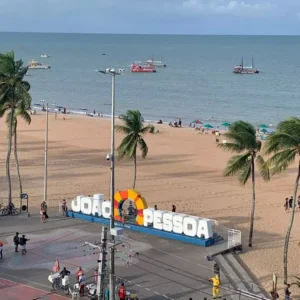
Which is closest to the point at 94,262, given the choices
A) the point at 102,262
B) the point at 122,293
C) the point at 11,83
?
the point at 122,293

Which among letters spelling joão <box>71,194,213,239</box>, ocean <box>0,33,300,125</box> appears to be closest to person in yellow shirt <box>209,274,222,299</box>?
letters spelling joão <box>71,194,213,239</box>

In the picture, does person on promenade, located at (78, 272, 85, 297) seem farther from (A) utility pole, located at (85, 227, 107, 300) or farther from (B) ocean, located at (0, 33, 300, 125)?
(B) ocean, located at (0, 33, 300, 125)

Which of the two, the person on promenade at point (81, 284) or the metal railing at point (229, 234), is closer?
the person on promenade at point (81, 284)

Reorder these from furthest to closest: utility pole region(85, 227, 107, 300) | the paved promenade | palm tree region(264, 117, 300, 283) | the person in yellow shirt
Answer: palm tree region(264, 117, 300, 283) → the paved promenade → the person in yellow shirt → utility pole region(85, 227, 107, 300)

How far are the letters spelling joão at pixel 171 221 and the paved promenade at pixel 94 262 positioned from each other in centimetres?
80

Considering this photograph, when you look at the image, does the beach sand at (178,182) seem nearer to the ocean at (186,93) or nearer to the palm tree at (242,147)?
the palm tree at (242,147)

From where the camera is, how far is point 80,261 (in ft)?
95.4

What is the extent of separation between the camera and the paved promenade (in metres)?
25.6

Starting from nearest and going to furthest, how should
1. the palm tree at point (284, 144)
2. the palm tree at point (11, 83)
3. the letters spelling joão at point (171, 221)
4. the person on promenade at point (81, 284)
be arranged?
the person on promenade at point (81, 284)
the palm tree at point (284, 144)
the letters spelling joão at point (171, 221)
the palm tree at point (11, 83)

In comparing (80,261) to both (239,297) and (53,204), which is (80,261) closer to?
(239,297)

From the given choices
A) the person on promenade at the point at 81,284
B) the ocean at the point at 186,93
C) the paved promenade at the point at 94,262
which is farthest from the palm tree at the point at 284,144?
the ocean at the point at 186,93

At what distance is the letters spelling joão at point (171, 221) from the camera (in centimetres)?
3164

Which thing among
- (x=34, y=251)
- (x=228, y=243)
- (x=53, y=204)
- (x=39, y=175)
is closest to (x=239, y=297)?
(x=228, y=243)

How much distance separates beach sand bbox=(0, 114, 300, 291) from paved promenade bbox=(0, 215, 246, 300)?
3.31m
